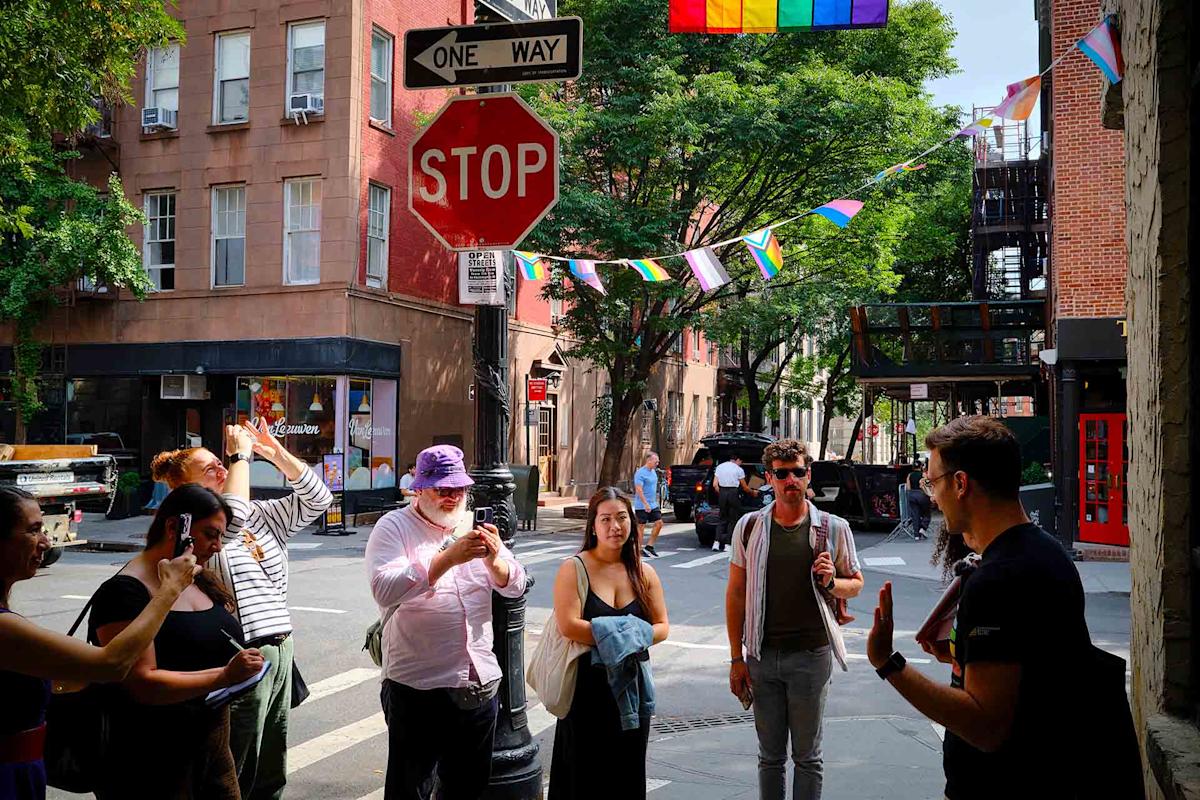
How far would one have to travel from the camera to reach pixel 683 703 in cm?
838

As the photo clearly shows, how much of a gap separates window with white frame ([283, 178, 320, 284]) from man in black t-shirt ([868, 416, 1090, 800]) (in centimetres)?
2312

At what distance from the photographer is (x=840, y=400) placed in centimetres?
4794

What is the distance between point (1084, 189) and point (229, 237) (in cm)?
1859

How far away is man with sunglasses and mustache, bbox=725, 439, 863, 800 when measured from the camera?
5039mm

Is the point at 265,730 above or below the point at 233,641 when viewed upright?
below

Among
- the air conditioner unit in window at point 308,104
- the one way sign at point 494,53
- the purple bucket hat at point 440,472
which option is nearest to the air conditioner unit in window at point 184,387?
the air conditioner unit in window at point 308,104

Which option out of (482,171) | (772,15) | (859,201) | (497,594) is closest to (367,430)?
(859,201)

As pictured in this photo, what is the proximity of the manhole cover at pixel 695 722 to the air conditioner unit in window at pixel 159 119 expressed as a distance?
2257 centimetres

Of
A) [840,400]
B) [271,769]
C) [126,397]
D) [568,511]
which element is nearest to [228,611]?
[271,769]

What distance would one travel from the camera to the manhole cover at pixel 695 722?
7.62m

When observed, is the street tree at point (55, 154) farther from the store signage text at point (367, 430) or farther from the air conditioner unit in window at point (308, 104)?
the store signage text at point (367, 430)

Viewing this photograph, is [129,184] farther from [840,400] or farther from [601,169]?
[840,400]

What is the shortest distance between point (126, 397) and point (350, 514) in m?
7.05

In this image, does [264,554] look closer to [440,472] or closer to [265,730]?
[265,730]
